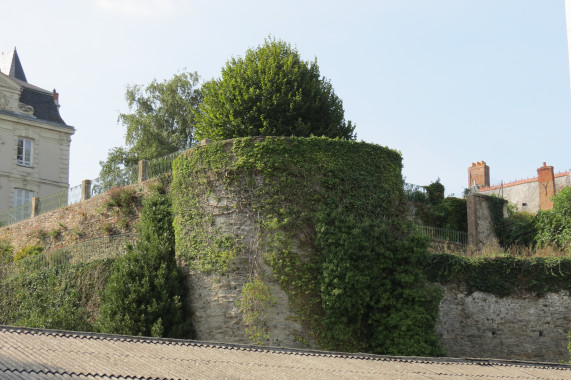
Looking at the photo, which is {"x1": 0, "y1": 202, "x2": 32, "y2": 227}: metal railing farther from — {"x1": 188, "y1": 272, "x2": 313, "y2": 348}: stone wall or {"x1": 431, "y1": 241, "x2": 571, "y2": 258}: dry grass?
{"x1": 431, "y1": 241, "x2": 571, "y2": 258}: dry grass

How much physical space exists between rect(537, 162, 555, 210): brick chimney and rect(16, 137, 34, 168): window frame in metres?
20.4

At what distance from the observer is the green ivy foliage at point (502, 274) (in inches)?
813

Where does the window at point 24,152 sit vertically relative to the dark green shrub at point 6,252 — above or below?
above

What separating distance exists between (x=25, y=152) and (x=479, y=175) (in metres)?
19.6

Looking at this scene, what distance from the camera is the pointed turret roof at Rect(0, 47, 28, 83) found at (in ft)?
130

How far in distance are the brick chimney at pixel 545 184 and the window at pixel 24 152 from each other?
20492 mm

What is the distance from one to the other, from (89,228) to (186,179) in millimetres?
6211

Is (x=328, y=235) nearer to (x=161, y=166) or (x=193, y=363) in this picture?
(x=161, y=166)

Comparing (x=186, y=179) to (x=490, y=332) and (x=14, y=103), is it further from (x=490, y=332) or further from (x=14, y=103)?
(x=14, y=103)

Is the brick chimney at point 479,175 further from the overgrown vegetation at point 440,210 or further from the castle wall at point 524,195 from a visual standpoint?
the overgrown vegetation at point 440,210

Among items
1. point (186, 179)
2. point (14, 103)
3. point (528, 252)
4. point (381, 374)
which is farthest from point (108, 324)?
point (14, 103)

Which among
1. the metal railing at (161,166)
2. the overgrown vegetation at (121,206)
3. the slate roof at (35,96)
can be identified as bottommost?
the overgrown vegetation at (121,206)

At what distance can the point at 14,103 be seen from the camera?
121ft

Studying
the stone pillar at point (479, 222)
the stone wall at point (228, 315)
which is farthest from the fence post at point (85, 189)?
the stone pillar at point (479, 222)
